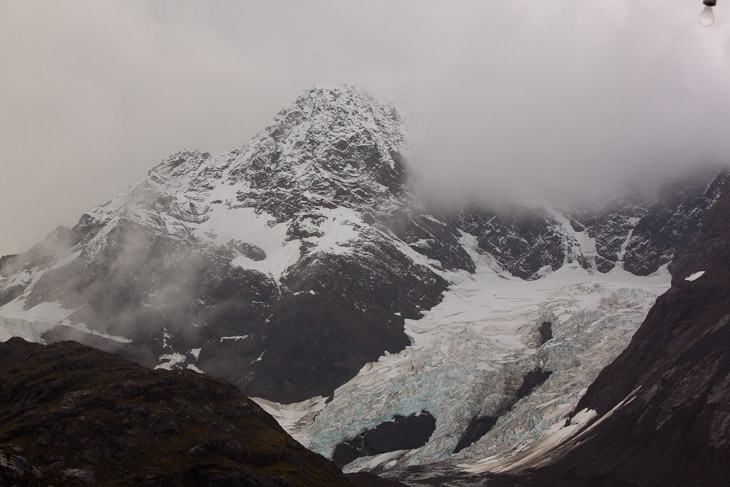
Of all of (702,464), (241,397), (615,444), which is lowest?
(702,464)

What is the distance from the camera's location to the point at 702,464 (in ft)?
555

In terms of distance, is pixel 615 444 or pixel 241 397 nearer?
pixel 241 397

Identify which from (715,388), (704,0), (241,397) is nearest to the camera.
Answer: (704,0)

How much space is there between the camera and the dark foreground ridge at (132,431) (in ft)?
407

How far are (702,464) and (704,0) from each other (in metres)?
144

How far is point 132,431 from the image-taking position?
138 metres

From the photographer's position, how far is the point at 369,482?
200 metres

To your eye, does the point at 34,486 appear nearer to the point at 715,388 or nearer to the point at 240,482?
the point at 240,482

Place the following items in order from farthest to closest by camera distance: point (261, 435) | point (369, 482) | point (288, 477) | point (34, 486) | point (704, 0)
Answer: point (369, 482), point (261, 435), point (288, 477), point (34, 486), point (704, 0)

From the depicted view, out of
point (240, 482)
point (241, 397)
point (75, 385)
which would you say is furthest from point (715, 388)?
point (75, 385)

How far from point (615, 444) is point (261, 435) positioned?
82.5 m

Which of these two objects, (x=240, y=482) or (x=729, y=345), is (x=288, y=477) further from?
(x=729, y=345)

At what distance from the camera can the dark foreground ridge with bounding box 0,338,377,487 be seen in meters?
124

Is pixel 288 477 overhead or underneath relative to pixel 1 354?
underneath
